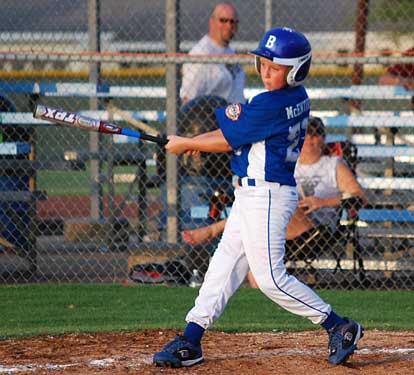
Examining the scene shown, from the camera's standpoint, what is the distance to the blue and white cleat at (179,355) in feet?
16.0

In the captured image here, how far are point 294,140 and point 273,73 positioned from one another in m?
0.36

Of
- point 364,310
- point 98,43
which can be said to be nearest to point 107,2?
point 98,43

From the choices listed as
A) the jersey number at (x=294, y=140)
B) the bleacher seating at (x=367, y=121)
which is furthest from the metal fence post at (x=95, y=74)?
the jersey number at (x=294, y=140)

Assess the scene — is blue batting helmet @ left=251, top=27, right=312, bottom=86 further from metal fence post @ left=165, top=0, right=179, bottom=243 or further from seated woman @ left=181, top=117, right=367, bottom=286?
metal fence post @ left=165, top=0, right=179, bottom=243

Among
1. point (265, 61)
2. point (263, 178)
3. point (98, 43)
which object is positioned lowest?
point (263, 178)

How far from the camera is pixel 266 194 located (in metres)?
4.84

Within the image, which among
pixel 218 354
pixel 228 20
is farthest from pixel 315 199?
pixel 218 354

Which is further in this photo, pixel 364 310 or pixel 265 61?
pixel 364 310

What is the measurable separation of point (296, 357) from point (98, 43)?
5.60 m

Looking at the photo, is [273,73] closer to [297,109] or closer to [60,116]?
[297,109]

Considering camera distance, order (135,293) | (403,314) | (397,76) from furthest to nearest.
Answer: (397,76) < (135,293) < (403,314)

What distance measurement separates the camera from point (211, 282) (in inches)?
195

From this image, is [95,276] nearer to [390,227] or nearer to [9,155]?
[9,155]

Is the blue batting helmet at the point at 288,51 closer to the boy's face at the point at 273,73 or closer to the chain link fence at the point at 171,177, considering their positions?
the boy's face at the point at 273,73
